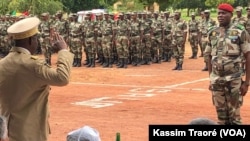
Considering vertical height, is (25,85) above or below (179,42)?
above

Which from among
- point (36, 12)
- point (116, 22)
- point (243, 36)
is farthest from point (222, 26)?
point (36, 12)

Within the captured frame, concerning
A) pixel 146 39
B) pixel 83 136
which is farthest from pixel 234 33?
pixel 146 39

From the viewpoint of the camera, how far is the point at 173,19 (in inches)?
768

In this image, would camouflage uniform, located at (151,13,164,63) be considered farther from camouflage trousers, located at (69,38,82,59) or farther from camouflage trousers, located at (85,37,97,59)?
camouflage trousers, located at (69,38,82,59)

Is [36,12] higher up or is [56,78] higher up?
[56,78]

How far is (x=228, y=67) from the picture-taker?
673 centimetres

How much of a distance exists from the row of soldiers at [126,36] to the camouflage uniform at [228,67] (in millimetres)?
10895

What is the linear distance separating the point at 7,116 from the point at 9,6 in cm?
2990

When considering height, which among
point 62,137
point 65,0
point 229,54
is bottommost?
point 65,0

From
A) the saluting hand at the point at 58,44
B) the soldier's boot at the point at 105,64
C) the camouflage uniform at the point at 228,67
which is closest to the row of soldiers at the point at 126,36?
the soldier's boot at the point at 105,64

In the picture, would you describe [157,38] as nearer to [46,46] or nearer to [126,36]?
[126,36]

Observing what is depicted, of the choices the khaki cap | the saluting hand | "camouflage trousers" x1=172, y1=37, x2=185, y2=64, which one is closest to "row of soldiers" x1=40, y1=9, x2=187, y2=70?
"camouflage trousers" x1=172, y1=37, x2=185, y2=64

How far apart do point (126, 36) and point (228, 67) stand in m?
12.0

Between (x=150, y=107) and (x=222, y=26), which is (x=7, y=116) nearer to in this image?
(x=222, y=26)
